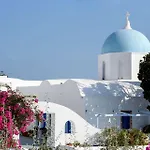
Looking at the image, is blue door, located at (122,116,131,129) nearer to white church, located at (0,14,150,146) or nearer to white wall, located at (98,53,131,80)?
white church, located at (0,14,150,146)

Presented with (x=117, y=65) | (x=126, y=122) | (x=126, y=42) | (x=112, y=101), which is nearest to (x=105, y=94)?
(x=112, y=101)

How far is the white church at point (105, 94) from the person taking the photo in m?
22.8

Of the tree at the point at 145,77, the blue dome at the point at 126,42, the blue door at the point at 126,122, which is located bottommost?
the blue door at the point at 126,122

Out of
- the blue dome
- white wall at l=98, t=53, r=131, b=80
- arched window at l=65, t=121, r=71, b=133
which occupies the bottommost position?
arched window at l=65, t=121, r=71, b=133

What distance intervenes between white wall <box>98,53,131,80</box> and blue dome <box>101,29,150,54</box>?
417mm

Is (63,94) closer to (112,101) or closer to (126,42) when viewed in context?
(112,101)

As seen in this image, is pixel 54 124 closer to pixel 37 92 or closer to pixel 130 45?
pixel 37 92

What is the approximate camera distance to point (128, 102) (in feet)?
90.6

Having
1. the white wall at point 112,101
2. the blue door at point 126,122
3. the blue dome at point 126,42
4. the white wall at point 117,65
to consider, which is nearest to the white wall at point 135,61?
the white wall at point 117,65

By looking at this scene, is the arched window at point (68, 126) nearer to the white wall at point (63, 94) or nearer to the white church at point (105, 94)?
the white church at point (105, 94)

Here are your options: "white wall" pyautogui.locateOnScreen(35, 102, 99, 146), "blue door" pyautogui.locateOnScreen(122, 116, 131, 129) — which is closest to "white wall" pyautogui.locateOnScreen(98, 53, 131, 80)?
"blue door" pyautogui.locateOnScreen(122, 116, 131, 129)

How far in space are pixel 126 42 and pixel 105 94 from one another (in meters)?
5.90

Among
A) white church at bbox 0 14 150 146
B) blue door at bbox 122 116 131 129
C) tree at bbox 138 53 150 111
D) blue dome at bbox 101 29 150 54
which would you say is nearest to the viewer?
white church at bbox 0 14 150 146

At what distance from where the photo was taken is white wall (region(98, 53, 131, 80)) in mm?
31328
